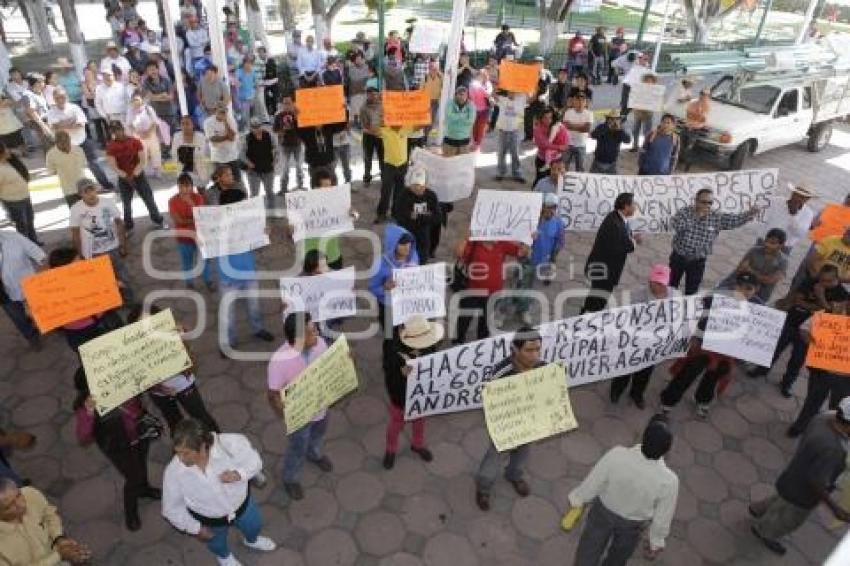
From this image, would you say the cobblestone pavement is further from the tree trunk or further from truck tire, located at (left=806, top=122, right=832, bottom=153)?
truck tire, located at (left=806, top=122, right=832, bottom=153)

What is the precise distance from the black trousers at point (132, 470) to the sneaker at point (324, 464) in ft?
4.96

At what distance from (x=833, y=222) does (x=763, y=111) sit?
23.4 ft

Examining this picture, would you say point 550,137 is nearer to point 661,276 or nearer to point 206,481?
point 661,276

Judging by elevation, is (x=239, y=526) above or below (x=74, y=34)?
below

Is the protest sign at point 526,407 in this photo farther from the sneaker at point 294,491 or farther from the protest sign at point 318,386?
the sneaker at point 294,491

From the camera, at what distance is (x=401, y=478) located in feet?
19.0

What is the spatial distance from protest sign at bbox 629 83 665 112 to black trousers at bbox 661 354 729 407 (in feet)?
25.4

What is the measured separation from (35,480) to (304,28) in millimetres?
27330

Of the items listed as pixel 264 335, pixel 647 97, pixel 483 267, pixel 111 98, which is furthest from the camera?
pixel 647 97

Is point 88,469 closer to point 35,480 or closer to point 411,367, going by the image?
point 35,480

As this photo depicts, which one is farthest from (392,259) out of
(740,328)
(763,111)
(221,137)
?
(763,111)

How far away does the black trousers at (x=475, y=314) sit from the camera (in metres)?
6.82

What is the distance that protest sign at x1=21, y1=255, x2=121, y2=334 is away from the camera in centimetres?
525

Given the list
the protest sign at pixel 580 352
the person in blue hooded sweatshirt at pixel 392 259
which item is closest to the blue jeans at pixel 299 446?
the protest sign at pixel 580 352
